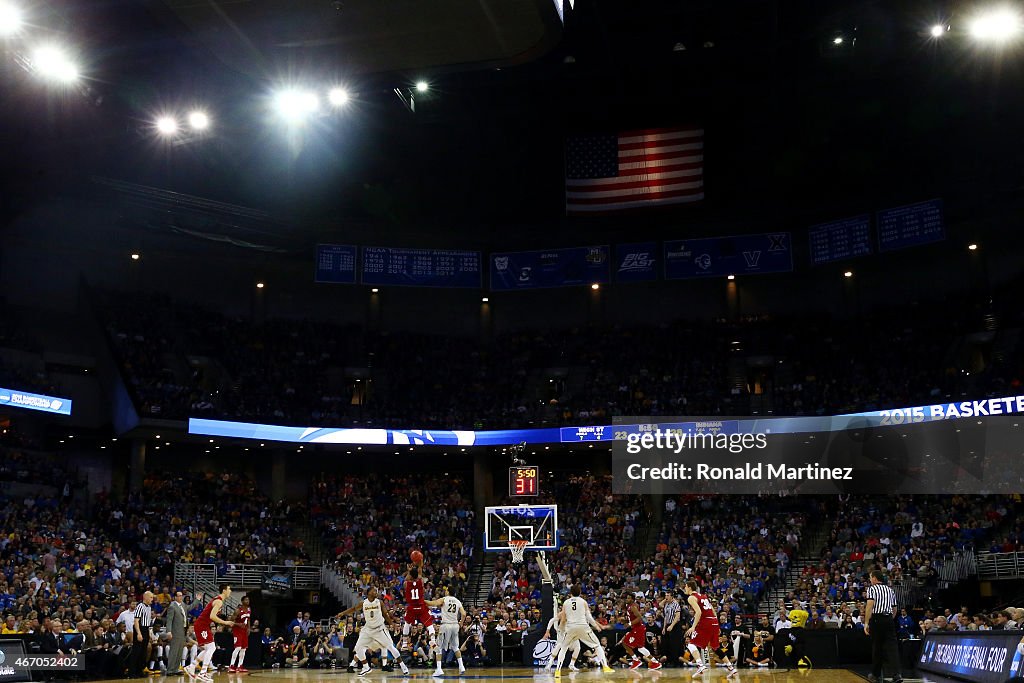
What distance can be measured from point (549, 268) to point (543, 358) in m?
6.75

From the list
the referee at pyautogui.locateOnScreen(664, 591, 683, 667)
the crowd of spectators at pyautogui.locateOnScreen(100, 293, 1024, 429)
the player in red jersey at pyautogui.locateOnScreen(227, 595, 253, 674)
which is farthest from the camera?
the crowd of spectators at pyautogui.locateOnScreen(100, 293, 1024, 429)

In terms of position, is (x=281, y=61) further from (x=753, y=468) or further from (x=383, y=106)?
(x=753, y=468)

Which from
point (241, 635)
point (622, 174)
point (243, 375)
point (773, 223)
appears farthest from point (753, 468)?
point (241, 635)

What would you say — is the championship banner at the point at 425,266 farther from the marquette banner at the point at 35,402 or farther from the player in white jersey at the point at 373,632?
the player in white jersey at the point at 373,632

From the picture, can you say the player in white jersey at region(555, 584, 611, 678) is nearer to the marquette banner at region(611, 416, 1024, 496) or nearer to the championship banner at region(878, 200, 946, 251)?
the marquette banner at region(611, 416, 1024, 496)

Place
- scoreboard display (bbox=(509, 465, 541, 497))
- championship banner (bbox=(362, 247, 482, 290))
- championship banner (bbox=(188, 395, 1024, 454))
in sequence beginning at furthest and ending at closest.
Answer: championship banner (bbox=(362, 247, 482, 290)) < championship banner (bbox=(188, 395, 1024, 454)) < scoreboard display (bbox=(509, 465, 541, 497))

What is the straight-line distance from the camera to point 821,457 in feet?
139

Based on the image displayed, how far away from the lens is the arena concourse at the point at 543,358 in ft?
99.6

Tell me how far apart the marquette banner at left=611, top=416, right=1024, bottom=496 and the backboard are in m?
10.3

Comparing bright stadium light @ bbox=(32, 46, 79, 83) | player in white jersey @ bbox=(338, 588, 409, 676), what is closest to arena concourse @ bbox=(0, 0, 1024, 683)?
player in white jersey @ bbox=(338, 588, 409, 676)

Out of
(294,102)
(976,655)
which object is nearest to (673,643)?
(976,655)

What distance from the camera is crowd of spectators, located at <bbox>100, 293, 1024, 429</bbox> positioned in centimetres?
4169

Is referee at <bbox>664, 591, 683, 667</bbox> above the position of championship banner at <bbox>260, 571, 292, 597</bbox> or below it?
below

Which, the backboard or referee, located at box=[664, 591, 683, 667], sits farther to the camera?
the backboard
